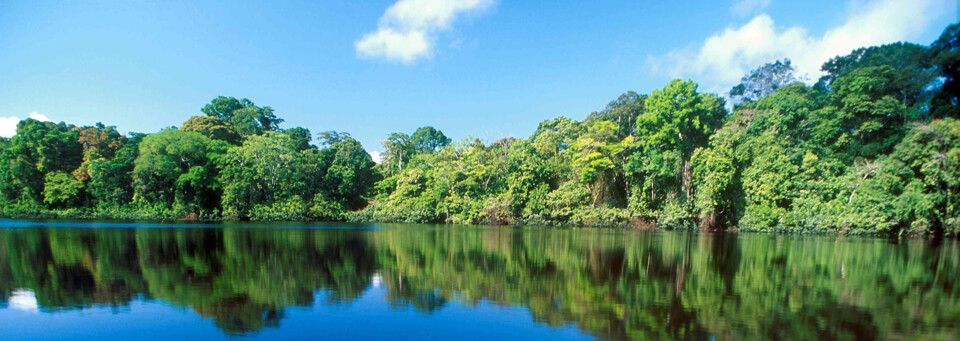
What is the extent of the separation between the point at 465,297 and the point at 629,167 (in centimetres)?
2392

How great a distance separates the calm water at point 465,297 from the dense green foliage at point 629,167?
12178mm

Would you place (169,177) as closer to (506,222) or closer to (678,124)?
(506,222)

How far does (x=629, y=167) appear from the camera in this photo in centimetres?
2808

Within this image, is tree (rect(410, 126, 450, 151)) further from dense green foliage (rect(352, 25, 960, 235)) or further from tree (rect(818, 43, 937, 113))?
tree (rect(818, 43, 937, 113))

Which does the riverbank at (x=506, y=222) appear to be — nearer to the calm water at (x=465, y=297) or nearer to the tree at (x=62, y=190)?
the tree at (x=62, y=190)

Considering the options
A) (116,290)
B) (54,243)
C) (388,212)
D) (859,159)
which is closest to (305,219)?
(388,212)

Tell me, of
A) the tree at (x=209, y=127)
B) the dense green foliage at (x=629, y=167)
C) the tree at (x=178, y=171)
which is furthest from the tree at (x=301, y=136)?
the tree at (x=178, y=171)

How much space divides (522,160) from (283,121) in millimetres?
38471

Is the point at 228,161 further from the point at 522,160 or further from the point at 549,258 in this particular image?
the point at 549,258

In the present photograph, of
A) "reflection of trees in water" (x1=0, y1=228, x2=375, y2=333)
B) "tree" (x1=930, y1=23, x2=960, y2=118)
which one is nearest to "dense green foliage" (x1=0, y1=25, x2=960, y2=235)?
"tree" (x1=930, y1=23, x2=960, y2=118)

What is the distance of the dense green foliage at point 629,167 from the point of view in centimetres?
2103

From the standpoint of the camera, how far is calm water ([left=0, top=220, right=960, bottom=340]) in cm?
476

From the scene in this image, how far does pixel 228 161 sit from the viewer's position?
35.2 m

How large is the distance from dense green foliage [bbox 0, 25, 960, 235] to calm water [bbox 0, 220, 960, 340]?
479 inches
